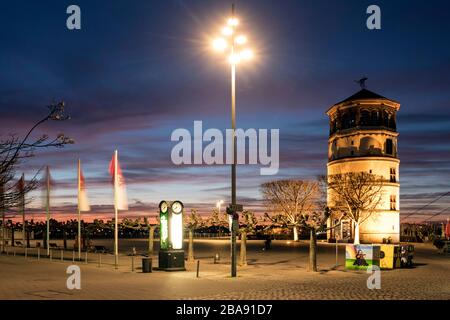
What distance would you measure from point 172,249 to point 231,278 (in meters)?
6.15

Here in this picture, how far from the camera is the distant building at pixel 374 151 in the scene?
84.0m

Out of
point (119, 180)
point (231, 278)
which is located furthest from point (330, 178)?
point (231, 278)

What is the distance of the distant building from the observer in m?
84.0

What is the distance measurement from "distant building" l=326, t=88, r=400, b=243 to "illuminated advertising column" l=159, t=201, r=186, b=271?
171 ft

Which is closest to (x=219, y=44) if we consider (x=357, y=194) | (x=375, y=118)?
(x=357, y=194)

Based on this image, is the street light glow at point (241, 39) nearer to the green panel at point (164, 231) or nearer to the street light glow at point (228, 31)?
the street light glow at point (228, 31)

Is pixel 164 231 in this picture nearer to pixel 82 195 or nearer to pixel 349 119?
pixel 82 195

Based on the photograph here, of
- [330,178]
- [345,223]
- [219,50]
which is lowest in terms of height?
[345,223]

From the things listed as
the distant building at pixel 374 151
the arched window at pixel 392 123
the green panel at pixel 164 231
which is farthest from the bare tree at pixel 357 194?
the green panel at pixel 164 231

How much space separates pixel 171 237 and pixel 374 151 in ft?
187

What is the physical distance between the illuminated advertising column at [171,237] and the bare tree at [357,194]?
4499cm

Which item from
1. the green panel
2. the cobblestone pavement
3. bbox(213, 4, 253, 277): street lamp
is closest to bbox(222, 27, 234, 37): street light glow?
bbox(213, 4, 253, 277): street lamp

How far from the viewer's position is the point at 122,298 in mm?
19500
